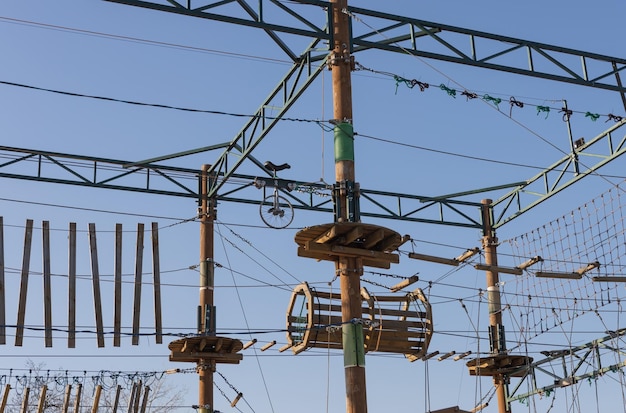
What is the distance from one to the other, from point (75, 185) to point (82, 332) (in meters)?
5.31

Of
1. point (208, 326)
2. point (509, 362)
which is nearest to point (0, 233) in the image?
point (208, 326)

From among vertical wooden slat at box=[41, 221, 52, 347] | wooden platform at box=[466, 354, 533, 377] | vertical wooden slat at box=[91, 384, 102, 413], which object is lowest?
vertical wooden slat at box=[91, 384, 102, 413]

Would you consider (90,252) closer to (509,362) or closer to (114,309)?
(114,309)

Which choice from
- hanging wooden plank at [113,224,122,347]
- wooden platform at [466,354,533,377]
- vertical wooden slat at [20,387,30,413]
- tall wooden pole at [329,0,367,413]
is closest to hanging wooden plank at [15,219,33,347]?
hanging wooden plank at [113,224,122,347]

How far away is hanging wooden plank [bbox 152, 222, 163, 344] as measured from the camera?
693 inches

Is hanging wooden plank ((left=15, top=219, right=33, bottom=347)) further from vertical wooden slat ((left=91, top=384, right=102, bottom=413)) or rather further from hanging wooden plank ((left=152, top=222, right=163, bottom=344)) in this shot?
vertical wooden slat ((left=91, top=384, right=102, bottom=413))

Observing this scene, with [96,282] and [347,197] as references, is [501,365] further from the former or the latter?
[96,282]

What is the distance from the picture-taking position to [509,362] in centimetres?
2319

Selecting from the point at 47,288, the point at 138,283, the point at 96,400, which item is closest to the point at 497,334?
the point at 138,283

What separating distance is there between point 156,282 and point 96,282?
4.24ft

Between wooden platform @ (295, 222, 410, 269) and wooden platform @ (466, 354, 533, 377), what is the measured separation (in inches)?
365

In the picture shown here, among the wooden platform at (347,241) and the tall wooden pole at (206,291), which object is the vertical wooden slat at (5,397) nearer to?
the tall wooden pole at (206,291)

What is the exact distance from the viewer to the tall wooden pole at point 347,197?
14133mm

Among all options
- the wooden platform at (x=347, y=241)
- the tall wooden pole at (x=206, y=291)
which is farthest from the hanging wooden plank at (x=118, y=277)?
the wooden platform at (x=347, y=241)
